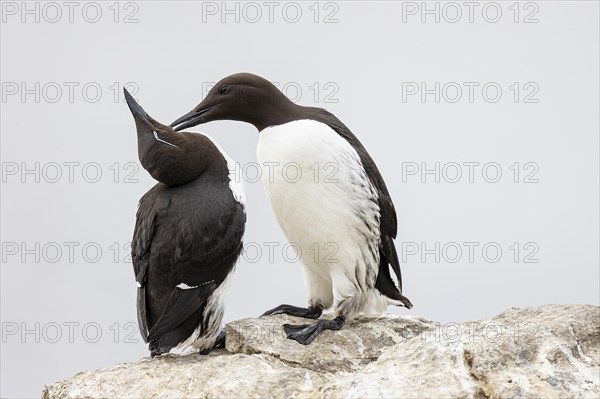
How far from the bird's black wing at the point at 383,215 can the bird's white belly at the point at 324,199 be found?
144 mm

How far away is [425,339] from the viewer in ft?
22.9

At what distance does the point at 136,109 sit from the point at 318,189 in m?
1.63

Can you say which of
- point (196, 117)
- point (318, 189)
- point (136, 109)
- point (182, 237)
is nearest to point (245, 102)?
point (196, 117)

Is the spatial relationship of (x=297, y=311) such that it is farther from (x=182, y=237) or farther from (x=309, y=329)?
(x=182, y=237)

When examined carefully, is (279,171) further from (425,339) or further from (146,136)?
(425,339)

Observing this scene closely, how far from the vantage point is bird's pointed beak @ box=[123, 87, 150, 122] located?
299 inches

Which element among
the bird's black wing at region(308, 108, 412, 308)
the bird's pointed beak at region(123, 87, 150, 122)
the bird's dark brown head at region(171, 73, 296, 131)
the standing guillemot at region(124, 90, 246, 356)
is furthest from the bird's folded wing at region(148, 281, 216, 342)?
the bird's black wing at region(308, 108, 412, 308)

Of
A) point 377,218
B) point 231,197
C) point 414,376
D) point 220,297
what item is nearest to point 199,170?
point 231,197

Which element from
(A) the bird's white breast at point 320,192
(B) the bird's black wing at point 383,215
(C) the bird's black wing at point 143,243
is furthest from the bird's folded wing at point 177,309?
(B) the bird's black wing at point 383,215

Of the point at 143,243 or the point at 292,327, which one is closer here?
the point at 143,243

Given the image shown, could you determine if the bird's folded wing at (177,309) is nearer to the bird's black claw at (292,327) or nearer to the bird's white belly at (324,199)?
the bird's black claw at (292,327)

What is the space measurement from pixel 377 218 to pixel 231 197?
1.50m

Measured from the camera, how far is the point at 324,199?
8266 mm

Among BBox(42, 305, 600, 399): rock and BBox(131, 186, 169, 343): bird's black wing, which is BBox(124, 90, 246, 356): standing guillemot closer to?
BBox(131, 186, 169, 343): bird's black wing
